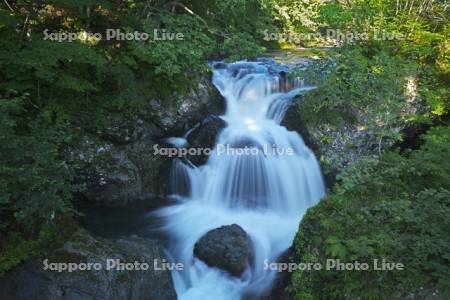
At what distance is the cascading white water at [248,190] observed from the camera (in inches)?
297

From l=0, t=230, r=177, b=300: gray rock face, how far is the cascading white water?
90cm

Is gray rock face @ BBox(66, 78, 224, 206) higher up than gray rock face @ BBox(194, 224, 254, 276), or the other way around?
gray rock face @ BBox(66, 78, 224, 206)

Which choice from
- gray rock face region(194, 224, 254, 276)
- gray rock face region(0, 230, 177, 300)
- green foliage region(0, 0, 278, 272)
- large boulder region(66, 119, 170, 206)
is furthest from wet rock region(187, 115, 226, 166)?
gray rock face region(0, 230, 177, 300)

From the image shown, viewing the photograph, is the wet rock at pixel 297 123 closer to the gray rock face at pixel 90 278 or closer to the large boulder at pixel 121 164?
the large boulder at pixel 121 164

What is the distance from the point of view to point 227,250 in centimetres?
754

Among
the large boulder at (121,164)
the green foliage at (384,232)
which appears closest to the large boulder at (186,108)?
the large boulder at (121,164)

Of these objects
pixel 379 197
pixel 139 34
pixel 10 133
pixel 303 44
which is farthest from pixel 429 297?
pixel 303 44

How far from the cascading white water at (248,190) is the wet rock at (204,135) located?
0.18m

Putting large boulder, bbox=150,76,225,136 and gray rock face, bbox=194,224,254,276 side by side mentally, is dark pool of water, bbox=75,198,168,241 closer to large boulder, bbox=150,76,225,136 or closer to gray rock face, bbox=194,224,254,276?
gray rock face, bbox=194,224,254,276

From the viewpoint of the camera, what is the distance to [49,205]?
5938 millimetres

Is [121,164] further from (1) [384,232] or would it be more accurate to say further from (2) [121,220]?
(1) [384,232]

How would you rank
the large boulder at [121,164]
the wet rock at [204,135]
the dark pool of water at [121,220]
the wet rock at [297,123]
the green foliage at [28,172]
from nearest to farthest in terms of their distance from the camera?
the green foliage at [28,172] → the dark pool of water at [121,220] → the large boulder at [121,164] → the wet rock at [204,135] → the wet rock at [297,123]

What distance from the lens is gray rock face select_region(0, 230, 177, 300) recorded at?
5766 millimetres

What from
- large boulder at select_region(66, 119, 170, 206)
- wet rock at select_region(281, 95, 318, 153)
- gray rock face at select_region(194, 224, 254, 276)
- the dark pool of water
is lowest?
gray rock face at select_region(194, 224, 254, 276)
